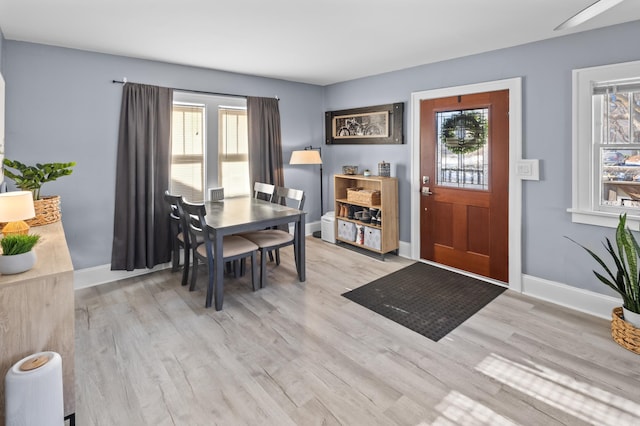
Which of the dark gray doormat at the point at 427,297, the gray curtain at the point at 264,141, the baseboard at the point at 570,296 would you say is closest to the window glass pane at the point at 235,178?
the gray curtain at the point at 264,141

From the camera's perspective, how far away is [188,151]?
4.33 metres

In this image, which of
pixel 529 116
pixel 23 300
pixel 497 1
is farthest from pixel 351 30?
pixel 23 300

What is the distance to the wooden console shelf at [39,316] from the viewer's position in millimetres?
1639

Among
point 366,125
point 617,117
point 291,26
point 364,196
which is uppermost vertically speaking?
point 291,26

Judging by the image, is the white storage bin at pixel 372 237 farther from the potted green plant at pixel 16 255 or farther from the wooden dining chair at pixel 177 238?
the potted green plant at pixel 16 255

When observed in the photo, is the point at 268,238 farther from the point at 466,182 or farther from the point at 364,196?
the point at 466,182

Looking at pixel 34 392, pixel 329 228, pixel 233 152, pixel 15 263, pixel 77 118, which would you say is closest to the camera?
pixel 34 392

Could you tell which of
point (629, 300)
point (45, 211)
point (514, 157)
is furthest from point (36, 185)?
point (629, 300)

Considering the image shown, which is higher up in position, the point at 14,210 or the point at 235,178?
the point at 235,178

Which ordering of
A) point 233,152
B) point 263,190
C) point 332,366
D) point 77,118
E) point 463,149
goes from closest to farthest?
point 332,366 < point 77,118 < point 463,149 < point 263,190 < point 233,152

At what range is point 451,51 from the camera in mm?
3615

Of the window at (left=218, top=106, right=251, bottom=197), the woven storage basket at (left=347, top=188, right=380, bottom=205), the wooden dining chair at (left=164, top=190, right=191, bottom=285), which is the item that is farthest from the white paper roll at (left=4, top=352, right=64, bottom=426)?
the woven storage basket at (left=347, top=188, right=380, bottom=205)

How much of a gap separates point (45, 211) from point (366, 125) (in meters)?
3.69

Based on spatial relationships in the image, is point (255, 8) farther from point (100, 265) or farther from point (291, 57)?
point (100, 265)
